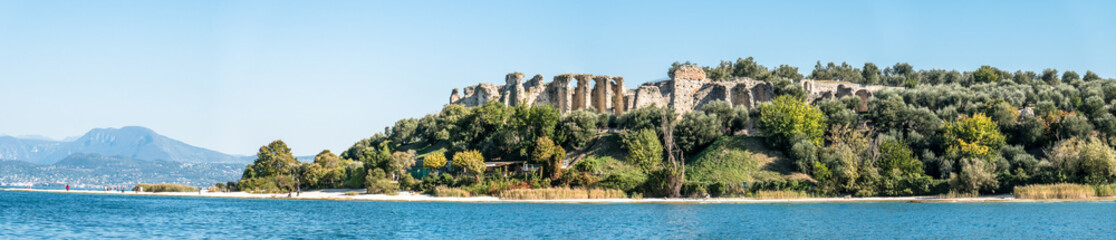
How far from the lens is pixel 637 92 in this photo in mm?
66188

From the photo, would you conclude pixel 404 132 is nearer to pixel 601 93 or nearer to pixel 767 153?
pixel 601 93

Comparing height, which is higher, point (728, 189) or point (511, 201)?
point (728, 189)

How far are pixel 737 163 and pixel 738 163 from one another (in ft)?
0.18

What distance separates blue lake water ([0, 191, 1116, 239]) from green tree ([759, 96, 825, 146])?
1184 cm

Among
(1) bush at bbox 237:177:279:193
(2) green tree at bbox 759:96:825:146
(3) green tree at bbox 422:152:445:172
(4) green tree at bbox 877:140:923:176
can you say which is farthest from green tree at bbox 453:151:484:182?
(4) green tree at bbox 877:140:923:176

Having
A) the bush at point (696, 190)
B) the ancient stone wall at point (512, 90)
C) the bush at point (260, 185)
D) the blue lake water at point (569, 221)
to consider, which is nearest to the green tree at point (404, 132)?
the ancient stone wall at point (512, 90)

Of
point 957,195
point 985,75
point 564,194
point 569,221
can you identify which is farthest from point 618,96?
point 985,75

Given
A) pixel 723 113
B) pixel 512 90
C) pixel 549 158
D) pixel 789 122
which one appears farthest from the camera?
pixel 512 90

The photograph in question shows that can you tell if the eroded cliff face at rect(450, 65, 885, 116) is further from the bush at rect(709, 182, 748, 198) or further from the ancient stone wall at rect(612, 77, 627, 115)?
the bush at rect(709, 182, 748, 198)

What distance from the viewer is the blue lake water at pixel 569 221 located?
94.0 ft

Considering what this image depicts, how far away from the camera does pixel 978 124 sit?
51000 mm

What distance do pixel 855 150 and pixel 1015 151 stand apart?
8814 millimetres

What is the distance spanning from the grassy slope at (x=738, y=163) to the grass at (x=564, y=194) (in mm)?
5041

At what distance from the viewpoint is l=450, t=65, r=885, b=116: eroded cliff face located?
66.2 meters
